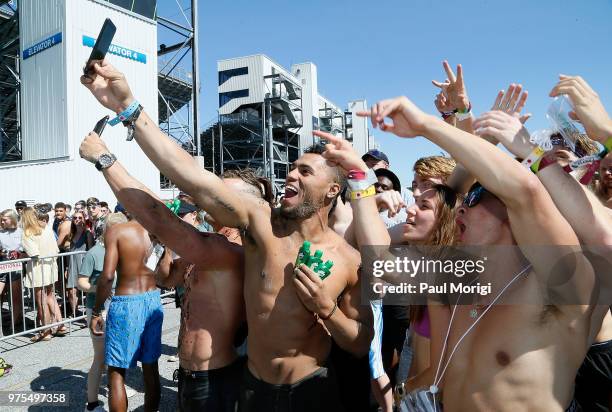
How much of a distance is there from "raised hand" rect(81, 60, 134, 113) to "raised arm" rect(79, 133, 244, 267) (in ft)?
0.99

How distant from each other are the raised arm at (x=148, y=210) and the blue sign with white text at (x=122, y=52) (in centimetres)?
1458

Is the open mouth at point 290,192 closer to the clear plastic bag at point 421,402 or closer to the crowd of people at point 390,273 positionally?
the crowd of people at point 390,273

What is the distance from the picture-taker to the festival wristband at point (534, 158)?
55.0 inches

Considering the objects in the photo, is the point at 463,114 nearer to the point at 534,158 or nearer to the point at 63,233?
the point at 534,158

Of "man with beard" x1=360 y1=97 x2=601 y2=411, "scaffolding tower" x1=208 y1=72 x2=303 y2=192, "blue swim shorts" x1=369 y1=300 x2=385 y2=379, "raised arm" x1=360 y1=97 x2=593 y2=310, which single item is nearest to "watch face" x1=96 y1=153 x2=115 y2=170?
"man with beard" x1=360 y1=97 x2=601 y2=411

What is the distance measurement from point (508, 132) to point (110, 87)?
5.86 feet

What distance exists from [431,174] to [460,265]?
1232 millimetres

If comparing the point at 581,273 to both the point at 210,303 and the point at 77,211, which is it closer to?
the point at 210,303

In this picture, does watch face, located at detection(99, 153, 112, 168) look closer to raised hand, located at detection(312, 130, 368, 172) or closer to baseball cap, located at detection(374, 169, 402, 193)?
raised hand, located at detection(312, 130, 368, 172)

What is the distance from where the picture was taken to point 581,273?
1.33 meters

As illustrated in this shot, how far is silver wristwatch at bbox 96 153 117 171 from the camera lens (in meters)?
1.99

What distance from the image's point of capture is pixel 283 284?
215 cm

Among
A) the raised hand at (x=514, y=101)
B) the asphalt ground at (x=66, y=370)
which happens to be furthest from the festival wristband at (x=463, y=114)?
the asphalt ground at (x=66, y=370)

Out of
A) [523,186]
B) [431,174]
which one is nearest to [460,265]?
[523,186]
